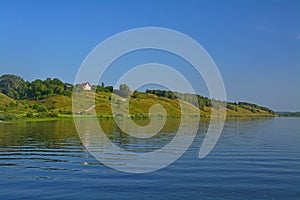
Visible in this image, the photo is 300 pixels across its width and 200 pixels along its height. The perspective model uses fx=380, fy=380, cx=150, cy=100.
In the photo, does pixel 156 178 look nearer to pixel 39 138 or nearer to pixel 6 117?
pixel 39 138

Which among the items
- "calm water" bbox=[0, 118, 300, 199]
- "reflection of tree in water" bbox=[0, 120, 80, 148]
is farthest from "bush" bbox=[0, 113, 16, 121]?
"calm water" bbox=[0, 118, 300, 199]

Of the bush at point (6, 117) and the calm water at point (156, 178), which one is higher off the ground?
the bush at point (6, 117)

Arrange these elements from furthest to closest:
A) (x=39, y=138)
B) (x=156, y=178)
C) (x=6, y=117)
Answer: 1. (x=6, y=117)
2. (x=39, y=138)
3. (x=156, y=178)

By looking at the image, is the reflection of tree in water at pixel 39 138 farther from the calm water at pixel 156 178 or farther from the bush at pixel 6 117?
the bush at pixel 6 117

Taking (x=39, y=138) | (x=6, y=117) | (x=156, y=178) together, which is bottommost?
(x=156, y=178)

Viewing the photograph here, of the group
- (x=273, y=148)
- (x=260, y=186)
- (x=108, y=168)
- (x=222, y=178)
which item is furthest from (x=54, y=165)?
(x=273, y=148)

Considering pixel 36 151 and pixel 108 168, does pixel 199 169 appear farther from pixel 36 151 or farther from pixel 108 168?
pixel 36 151

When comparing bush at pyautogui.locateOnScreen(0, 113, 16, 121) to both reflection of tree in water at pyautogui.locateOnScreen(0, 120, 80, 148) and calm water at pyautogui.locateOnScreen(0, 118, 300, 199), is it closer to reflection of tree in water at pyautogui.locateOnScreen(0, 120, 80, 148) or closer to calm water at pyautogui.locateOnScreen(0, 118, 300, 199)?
reflection of tree in water at pyautogui.locateOnScreen(0, 120, 80, 148)

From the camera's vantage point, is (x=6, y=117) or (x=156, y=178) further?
(x=6, y=117)

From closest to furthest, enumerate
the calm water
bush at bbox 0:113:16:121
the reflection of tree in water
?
the calm water → the reflection of tree in water → bush at bbox 0:113:16:121

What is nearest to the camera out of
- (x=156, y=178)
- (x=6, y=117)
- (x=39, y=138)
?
(x=156, y=178)

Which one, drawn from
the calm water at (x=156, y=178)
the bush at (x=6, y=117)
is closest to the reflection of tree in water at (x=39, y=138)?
the calm water at (x=156, y=178)

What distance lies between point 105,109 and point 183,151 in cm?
15346

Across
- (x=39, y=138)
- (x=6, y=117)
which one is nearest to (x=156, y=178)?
(x=39, y=138)
